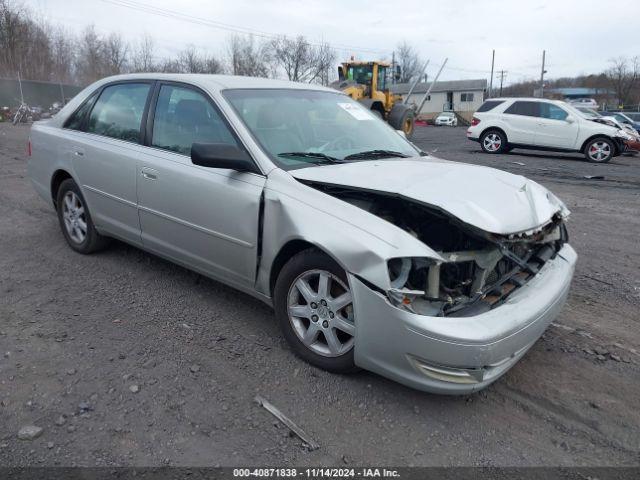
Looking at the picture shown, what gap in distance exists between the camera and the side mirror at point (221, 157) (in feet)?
9.80

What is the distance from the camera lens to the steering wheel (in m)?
3.56

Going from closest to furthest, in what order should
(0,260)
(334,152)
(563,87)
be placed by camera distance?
(334,152)
(0,260)
(563,87)

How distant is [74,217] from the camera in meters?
4.74

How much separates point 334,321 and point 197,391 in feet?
2.76

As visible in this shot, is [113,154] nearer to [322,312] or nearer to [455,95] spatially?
[322,312]

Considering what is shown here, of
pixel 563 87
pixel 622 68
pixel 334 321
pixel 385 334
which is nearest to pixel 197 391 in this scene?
pixel 334 321

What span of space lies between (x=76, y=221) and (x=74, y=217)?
4 centimetres

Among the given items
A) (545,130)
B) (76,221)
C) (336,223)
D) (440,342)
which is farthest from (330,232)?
(545,130)

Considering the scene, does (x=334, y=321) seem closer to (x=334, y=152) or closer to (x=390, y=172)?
(x=390, y=172)

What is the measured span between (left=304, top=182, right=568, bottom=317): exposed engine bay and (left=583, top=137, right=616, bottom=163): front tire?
12349mm

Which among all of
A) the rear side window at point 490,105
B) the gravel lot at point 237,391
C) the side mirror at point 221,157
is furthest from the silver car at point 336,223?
the rear side window at point 490,105

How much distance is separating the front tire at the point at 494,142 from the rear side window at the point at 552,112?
1.25 meters

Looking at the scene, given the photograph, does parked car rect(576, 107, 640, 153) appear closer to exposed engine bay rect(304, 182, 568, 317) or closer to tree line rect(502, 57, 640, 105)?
exposed engine bay rect(304, 182, 568, 317)

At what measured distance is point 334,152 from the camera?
3521mm
